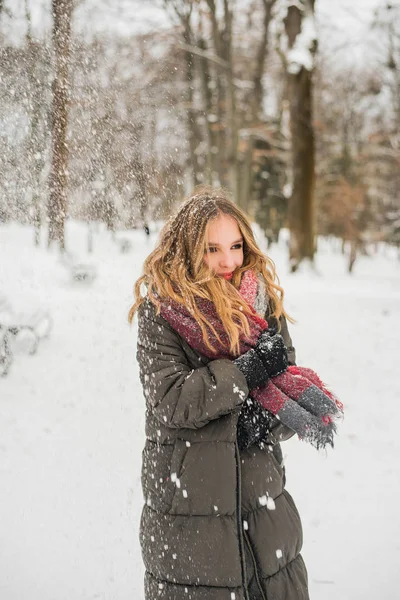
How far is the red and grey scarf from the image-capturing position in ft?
5.47

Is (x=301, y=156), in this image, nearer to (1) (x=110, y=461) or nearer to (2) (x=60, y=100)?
(2) (x=60, y=100)

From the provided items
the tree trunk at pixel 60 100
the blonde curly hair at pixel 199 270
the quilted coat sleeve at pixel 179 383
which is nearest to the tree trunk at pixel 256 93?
the tree trunk at pixel 60 100

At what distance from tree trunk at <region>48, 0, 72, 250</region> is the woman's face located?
346 centimetres

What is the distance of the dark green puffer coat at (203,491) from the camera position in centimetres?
165

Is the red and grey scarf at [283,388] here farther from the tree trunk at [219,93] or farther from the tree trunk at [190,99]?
the tree trunk at [190,99]

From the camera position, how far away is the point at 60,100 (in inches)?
191

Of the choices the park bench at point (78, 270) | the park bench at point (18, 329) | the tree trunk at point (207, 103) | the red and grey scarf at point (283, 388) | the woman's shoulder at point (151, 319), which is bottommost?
the park bench at point (18, 329)

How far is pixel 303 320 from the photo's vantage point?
7.85m

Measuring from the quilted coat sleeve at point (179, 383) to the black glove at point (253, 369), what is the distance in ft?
0.08

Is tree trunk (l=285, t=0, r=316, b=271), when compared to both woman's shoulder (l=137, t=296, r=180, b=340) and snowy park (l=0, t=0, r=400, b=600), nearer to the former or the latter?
snowy park (l=0, t=0, r=400, b=600)

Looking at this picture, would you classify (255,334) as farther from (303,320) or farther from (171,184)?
(303,320)

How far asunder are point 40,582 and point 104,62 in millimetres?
4685

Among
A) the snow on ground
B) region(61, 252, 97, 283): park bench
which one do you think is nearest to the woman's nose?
the snow on ground

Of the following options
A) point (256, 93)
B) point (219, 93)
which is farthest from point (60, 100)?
point (219, 93)
